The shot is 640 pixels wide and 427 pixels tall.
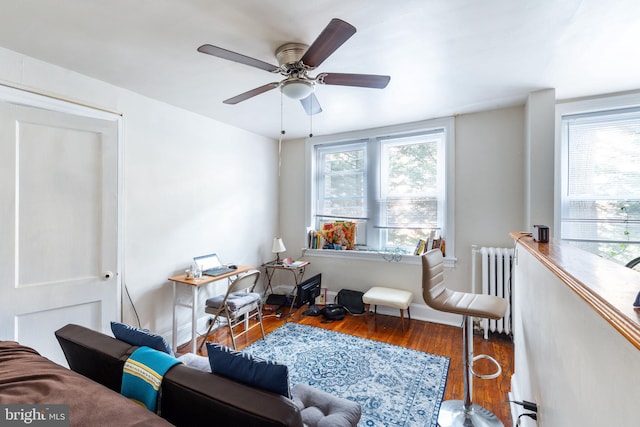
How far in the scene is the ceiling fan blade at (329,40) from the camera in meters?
1.24

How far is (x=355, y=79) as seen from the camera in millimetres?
1767

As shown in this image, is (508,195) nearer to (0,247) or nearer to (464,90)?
(464,90)

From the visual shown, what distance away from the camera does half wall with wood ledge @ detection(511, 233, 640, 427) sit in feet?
1.70

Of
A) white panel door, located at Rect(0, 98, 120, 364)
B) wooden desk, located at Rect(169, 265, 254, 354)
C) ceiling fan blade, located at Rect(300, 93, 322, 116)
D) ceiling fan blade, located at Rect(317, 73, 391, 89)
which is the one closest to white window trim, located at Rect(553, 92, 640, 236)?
ceiling fan blade, located at Rect(317, 73, 391, 89)

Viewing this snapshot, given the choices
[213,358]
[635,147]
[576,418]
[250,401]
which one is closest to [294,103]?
[213,358]

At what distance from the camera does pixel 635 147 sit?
2523 mm

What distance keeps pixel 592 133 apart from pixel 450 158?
126 centimetres

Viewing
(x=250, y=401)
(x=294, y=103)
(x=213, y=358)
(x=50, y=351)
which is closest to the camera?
(x=250, y=401)

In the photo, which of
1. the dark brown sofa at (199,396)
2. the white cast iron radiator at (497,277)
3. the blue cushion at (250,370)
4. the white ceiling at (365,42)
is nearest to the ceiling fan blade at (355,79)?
the white ceiling at (365,42)

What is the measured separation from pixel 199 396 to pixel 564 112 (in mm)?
3763

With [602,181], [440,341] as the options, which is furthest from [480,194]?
[440,341]

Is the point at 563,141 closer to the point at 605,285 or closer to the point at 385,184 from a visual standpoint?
the point at 385,184

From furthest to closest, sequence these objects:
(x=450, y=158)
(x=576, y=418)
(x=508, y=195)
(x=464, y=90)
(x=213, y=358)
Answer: (x=450, y=158), (x=508, y=195), (x=464, y=90), (x=213, y=358), (x=576, y=418)

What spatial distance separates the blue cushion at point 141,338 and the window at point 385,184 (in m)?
2.85
